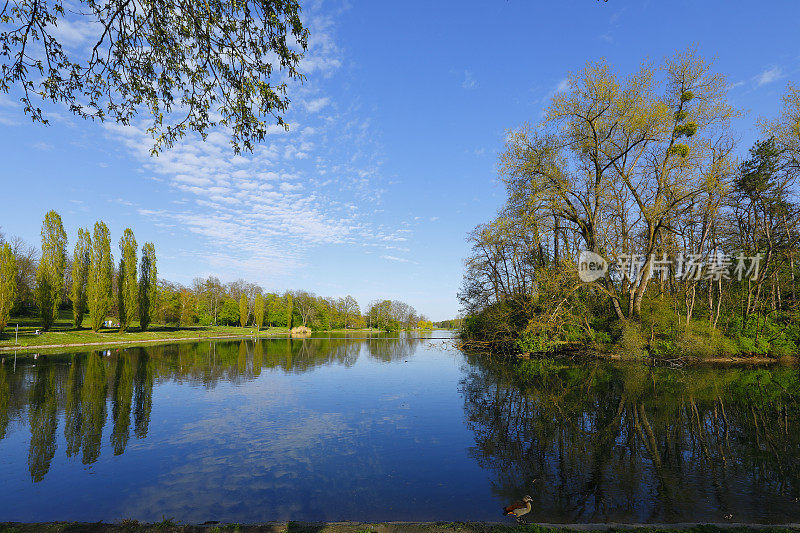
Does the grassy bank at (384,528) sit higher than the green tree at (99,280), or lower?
lower

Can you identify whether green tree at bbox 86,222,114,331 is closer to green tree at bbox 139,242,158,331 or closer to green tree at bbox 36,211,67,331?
green tree at bbox 36,211,67,331

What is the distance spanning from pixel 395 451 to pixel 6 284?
35.8 metres

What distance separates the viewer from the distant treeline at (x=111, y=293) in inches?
1270

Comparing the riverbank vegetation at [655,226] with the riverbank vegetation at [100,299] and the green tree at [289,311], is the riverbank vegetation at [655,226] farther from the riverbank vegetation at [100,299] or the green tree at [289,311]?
the green tree at [289,311]

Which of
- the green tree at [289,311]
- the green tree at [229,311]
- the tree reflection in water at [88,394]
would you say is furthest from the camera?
the green tree at [289,311]

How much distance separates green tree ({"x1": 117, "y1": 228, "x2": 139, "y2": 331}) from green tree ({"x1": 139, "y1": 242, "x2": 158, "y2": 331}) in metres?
1.03

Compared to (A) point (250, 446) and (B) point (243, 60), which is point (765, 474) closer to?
(A) point (250, 446)

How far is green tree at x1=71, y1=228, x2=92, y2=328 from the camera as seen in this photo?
36375 mm

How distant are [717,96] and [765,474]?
23429mm

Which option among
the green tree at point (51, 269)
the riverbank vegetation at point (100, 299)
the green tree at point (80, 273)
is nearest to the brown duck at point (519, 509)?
the riverbank vegetation at point (100, 299)

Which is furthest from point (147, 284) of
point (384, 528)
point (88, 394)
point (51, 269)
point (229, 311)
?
point (384, 528)

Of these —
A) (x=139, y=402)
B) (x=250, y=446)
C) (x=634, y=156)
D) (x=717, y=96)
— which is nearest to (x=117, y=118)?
(x=250, y=446)

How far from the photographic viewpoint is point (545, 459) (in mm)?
6980

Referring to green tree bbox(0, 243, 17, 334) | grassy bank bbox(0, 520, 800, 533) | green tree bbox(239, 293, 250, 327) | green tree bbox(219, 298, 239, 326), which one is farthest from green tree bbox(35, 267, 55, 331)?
green tree bbox(219, 298, 239, 326)
